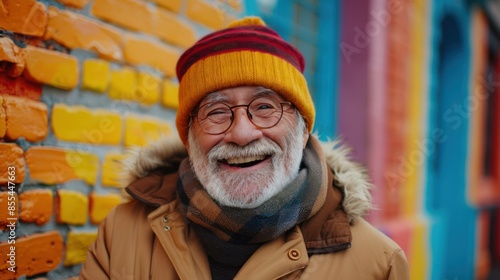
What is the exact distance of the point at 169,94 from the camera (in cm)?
243

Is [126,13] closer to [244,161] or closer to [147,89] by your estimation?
[147,89]

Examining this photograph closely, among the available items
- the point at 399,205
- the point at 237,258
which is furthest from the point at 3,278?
the point at 399,205

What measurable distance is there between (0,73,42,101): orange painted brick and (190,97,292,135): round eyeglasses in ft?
2.00

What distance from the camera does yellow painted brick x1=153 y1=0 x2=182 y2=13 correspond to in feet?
7.62

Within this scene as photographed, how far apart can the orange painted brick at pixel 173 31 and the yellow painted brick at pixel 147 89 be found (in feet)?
0.67

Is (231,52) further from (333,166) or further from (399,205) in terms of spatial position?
(399,205)

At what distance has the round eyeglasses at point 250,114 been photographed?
72.2 inches

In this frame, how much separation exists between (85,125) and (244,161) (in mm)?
673

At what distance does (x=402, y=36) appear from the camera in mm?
4379

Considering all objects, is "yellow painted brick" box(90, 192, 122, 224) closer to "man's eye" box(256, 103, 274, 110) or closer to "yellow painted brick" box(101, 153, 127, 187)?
"yellow painted brick" box(101, 153, 127, 187)

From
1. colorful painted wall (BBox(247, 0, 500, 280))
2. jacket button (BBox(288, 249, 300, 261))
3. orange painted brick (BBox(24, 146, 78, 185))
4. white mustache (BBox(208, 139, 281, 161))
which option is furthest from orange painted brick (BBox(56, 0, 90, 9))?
colorful painted wall (BBox(247, 0, 500, 280))

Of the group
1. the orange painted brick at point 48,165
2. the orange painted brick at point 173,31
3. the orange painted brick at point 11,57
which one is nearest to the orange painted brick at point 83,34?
the orange painted brick at point 11,57

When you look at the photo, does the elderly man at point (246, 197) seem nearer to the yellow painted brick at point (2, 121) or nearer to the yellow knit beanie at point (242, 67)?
the yellow knit beanie at point (242, 67)

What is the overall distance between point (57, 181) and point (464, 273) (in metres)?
6.21
